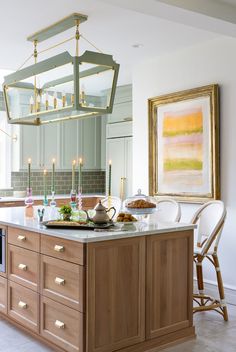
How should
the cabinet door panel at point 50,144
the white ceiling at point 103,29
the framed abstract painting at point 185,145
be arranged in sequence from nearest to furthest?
the white ceiling at point 103,29 → the framed abstract painting at point 185,145 → the cabinet door panel at point 50,144

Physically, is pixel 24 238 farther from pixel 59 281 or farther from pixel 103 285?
pixel 103 285

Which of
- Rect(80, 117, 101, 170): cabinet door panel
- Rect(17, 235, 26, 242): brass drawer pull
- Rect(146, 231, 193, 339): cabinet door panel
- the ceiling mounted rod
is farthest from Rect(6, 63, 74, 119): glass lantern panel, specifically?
Rect(80, 117, 101, 170): cabinet door panel

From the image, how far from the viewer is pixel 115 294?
116 inches

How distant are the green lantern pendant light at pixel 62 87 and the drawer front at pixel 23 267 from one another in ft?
3.82

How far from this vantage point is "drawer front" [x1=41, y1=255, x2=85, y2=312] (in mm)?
2861

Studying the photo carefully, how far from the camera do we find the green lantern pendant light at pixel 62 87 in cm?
348

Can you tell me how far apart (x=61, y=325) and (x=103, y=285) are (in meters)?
0.43

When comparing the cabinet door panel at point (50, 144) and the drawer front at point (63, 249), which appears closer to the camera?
the drawer front at point (63, 249)

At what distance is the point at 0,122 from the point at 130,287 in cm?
472

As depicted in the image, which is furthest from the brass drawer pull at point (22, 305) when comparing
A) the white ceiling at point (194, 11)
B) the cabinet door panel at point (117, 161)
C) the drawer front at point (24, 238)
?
the cabinet door panel at point (117, 161)

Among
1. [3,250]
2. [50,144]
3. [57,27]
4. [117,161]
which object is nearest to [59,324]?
[3,250]

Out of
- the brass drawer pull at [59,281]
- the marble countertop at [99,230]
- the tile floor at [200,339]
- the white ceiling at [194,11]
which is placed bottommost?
the tile floor at [200,339]

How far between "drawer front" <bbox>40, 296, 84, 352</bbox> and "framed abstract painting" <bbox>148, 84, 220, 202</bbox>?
208 cm

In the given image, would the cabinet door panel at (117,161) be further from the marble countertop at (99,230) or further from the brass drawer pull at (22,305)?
the brass drawer pull at (22,305)
